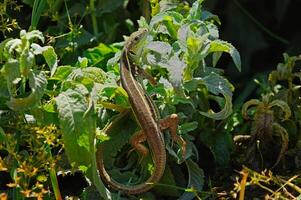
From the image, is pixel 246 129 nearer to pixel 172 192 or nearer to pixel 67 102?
pixel 172 192

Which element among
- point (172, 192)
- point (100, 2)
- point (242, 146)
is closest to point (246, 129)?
point (242, 146)

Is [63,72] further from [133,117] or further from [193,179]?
[193,179]

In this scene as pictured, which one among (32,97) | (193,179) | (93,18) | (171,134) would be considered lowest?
(193,179)

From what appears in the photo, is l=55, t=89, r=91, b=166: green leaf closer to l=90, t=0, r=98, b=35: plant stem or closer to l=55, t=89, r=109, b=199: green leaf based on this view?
l=55, t=89, r=109, b=199: green leaf

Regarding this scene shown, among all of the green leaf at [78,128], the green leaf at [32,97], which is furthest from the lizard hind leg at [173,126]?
the green leaf at [32,97]

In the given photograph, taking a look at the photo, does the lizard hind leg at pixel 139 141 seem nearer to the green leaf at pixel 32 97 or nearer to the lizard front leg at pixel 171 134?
the lizard front leg at pixel 171 134

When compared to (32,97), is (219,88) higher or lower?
lower

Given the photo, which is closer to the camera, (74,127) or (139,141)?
(74,127)

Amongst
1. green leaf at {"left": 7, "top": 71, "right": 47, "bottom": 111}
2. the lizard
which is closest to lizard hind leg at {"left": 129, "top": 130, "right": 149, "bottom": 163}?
the lizard

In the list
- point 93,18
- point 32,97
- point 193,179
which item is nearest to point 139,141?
point 193,179
